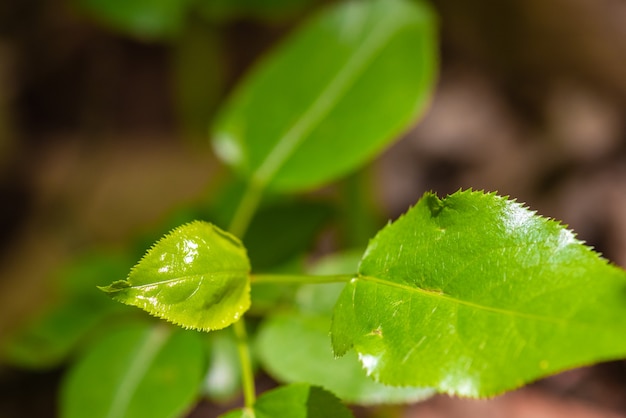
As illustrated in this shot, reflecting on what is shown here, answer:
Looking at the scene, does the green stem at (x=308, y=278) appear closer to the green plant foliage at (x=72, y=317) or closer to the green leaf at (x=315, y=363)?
the green leaf at (x=315, y=363)

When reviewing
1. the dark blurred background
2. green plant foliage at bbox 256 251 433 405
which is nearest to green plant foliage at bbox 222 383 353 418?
green plant foliage at bbox 256 251 433 405

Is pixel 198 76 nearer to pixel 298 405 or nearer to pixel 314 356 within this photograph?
pixel 314 356

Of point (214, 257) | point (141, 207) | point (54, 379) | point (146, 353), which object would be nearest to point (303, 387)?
point (214, 257)

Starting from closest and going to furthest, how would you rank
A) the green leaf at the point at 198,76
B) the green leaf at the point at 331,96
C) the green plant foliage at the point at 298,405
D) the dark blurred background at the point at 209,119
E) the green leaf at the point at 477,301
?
the green leaf at the point at 477,301 → the green plant foliage at the point at 298,405 → the green leaf at the point at 331,96 → the dark blurred background at the point at 209,119 → the green leaf at the point at 198,76

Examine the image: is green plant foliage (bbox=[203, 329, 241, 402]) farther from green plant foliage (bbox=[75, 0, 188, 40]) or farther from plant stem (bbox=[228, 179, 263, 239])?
green plant foliage (bbox=[75, 0, 188, 40])

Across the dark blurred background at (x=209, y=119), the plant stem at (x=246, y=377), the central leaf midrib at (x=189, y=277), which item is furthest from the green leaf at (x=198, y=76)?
Result: the central leaf midrib at (x=189, y=277)

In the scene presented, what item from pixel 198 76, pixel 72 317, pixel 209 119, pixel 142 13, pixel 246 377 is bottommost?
pixel 209 119

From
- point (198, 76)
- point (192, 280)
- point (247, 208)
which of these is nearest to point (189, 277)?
point (192, 280)
